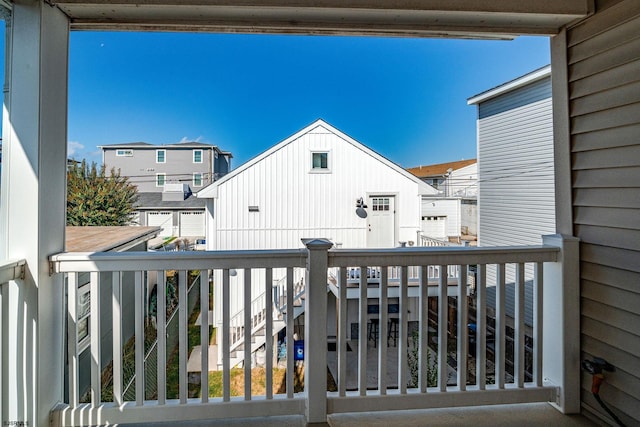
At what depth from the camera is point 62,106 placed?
1400 millimetres

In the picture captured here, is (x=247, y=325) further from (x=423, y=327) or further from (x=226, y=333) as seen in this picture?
(x=423, y=327)

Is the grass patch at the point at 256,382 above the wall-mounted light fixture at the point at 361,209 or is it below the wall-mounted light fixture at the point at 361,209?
below

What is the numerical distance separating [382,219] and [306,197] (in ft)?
3.78

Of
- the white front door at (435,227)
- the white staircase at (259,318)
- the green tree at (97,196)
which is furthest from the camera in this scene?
the white staircase at (259,318)

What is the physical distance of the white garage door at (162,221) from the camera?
2198 millimetres

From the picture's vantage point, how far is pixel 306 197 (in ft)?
12.2

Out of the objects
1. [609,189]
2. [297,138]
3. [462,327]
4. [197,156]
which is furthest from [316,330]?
[297,138]

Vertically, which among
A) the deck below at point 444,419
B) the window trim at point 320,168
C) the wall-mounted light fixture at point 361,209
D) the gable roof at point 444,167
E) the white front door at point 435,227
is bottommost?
the deck below at point 444,419

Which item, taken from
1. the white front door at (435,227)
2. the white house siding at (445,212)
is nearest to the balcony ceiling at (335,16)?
the white house siding at (445,212)

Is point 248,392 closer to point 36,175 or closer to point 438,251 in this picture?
point 438,251

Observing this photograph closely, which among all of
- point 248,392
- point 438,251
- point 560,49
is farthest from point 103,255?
point 560,49

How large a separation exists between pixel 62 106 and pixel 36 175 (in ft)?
1.16

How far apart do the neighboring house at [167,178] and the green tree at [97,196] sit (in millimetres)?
70

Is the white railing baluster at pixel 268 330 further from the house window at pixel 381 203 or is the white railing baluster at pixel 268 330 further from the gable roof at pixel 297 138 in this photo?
the house window at pixel 381 203
